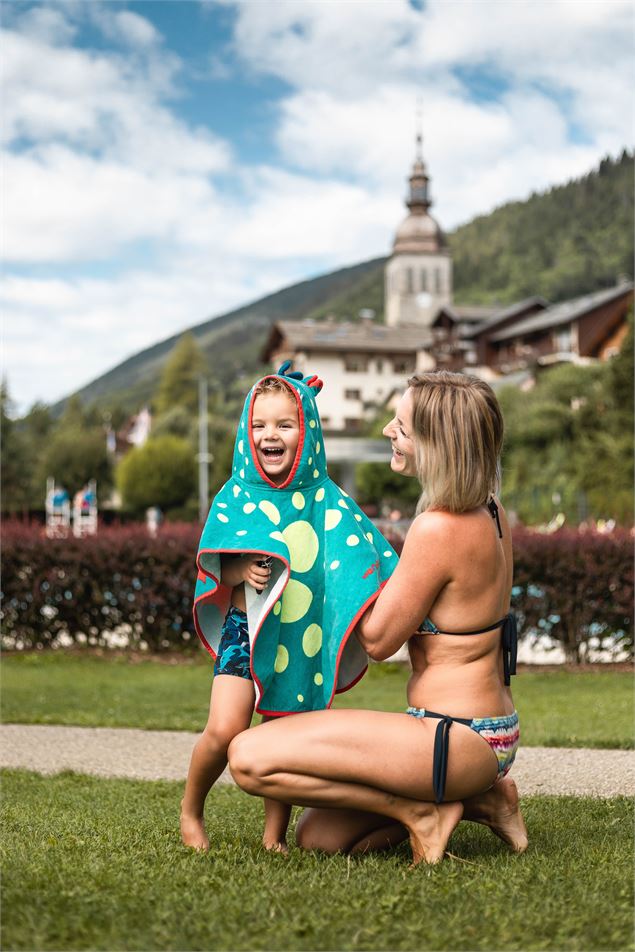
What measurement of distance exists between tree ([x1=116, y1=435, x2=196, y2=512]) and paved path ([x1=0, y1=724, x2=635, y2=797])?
62204mm

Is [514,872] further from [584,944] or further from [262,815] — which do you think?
[262,815]

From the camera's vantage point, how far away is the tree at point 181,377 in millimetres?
125250

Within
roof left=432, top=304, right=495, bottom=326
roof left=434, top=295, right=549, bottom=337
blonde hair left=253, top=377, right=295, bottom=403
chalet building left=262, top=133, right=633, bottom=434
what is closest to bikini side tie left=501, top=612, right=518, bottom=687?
blonde hair left=253, top=377, right=295, bottom=403

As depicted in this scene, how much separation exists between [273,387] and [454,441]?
27.4 inches

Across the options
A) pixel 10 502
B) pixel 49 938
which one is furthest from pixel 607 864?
pixel 10 502

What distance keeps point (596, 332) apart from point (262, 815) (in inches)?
2503

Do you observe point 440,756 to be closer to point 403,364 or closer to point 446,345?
point 446,345

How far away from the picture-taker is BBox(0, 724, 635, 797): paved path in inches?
241

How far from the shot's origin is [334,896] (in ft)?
10.6

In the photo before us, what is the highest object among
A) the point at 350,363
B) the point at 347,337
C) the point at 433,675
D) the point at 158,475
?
the point at 347,337

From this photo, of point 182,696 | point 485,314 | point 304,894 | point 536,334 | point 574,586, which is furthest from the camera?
point 485,314

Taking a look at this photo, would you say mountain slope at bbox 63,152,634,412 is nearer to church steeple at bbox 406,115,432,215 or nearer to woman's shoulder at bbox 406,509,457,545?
church steeple at bbox 406,115,432,215

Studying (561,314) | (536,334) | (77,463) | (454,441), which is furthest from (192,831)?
(77,463)

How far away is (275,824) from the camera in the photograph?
3908mm
